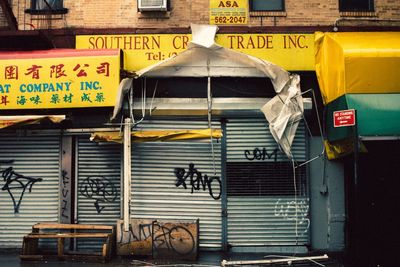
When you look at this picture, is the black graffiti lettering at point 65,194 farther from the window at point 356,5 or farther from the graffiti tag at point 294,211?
the window at point 356,5

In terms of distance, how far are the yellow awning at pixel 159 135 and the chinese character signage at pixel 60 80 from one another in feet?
2.32

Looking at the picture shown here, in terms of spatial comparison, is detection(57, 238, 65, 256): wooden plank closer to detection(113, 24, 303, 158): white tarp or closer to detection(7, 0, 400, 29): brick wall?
detection(113, 24, 303, 158): white tarp

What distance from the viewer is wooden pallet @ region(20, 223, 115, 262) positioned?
10352 mm

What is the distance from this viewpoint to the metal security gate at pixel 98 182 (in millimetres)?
11383

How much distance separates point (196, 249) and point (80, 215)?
2935 millimetres

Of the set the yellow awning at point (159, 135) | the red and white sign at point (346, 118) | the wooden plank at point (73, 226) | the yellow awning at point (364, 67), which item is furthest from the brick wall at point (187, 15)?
the wooden plank at point (73, 226)

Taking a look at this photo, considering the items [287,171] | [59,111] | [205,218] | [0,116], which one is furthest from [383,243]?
[0,116]

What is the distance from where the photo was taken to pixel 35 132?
1148 cm

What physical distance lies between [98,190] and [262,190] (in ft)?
12.6

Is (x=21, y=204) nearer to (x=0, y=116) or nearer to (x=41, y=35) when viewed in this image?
(x=0, y=116)

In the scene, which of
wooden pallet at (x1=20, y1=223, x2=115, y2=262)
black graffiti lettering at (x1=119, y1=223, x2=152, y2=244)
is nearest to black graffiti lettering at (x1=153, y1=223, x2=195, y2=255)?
black graffiti lettering at (x1=119, y1=223, x2=152, y2=244)

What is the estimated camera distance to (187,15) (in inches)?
468

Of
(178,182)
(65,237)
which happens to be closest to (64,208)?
(65,237)

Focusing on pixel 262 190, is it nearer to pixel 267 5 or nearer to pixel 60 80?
pixel 267 5
